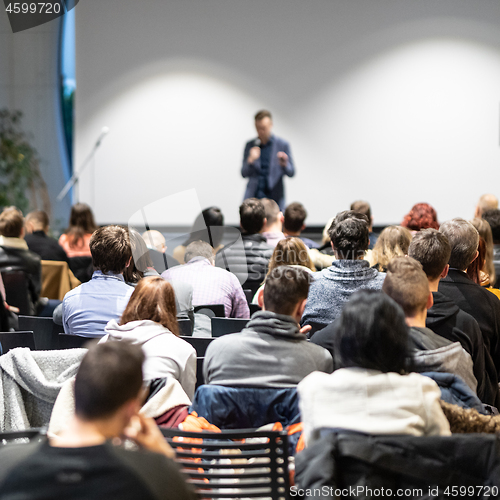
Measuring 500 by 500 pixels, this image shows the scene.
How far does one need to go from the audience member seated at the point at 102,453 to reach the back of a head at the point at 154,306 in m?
0.98

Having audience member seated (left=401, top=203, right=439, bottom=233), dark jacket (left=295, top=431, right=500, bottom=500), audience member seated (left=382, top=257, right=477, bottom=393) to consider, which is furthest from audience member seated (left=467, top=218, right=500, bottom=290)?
dark jacket (left=295, top=431, right=500, bottom=500)

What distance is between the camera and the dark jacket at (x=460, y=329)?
2232 mm

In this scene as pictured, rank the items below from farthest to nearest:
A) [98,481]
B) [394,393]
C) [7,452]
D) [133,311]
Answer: [133,311]
[394,393]
[7,452]
[98,481]

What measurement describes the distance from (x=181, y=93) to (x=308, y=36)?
1.91m

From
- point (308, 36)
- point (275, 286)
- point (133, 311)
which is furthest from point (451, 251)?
point (308, 36)

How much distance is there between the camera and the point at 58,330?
2910mm

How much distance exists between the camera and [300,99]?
8.01 m

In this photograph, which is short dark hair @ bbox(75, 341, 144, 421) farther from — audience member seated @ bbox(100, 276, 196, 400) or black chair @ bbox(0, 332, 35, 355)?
black chair @ bbox(0, 332, 35, 355)

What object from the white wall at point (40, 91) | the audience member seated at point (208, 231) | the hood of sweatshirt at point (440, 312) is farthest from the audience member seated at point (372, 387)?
the white wall at point (40, 91)

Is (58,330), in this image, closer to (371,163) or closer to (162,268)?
(162,268)

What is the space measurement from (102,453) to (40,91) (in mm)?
8336

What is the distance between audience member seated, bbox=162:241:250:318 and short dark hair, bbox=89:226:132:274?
0.41 metres

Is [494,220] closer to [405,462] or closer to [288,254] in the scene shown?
[288,254]

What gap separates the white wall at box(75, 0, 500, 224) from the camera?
7.73 meters
